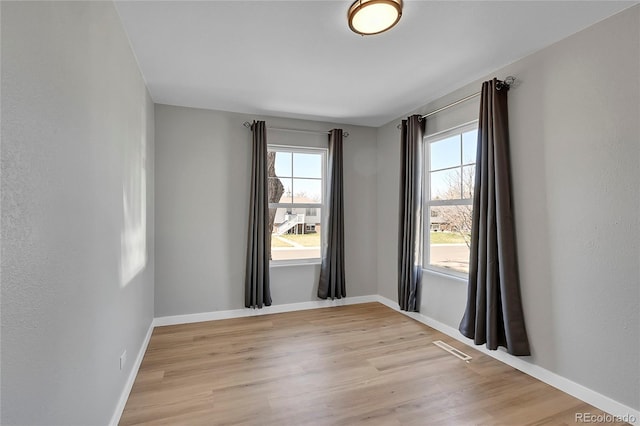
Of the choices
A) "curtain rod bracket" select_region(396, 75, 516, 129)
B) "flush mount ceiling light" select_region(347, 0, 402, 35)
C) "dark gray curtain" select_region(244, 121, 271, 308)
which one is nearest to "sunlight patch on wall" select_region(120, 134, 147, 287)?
"dark gray curtain" select_region(244, 121, 271, 308)

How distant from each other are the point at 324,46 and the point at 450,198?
206 cm

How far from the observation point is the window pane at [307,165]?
14.2 ft

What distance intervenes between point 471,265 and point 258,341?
87.0 inches

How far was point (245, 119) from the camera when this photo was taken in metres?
4.01

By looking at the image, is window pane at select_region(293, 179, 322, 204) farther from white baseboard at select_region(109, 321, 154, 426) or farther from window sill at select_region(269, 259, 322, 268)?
white baseboard at select_region(109, 321, 154, 426)

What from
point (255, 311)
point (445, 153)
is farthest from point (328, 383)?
point (445, 153)

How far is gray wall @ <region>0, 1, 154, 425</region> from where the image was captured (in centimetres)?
88

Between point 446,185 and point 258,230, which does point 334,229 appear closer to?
point 258,230

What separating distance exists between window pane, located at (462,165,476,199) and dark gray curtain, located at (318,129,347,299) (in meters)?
1.61

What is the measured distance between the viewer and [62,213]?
118 centimetres

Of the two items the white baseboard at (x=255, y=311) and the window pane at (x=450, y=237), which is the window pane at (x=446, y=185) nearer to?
the window pane at (x=450, y=237)

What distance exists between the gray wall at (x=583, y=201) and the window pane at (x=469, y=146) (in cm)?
47

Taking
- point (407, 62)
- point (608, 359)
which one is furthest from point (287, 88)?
point (608, 359)

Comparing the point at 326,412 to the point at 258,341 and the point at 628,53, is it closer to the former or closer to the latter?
the point at 258,341
